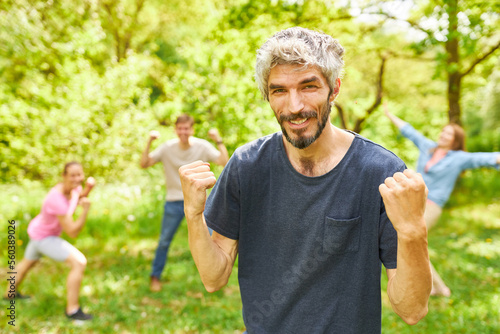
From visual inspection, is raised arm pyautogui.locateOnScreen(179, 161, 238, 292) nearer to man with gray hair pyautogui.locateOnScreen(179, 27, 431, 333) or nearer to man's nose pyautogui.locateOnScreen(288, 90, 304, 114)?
man with gray hair pyautogui.locateOnScreen(179, 27, 431, 333)

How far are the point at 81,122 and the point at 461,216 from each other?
323 inches

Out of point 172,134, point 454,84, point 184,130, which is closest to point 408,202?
point 184,130

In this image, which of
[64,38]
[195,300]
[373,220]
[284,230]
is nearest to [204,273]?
[284,230]

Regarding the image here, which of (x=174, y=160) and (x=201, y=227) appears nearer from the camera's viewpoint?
(x=201, y=227)

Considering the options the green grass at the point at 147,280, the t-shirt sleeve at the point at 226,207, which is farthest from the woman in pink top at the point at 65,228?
the t-shirt sleeve at the point at 226,207

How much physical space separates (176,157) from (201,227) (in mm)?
3211

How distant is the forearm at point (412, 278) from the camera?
1.19m

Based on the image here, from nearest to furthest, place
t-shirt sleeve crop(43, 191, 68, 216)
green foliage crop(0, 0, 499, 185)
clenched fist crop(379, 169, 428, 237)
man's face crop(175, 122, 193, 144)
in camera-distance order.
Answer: clenched fist crop(379, 169, 428, 237) → t-shirt sleeve crop(43, 191, 68, 216) → man's face crop(175, 122, 193, 144) → green foliage crop(0, 0, 499, 185)

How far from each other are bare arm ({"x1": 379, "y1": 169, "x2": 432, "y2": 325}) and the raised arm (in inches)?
24.6

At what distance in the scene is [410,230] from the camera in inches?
46.1

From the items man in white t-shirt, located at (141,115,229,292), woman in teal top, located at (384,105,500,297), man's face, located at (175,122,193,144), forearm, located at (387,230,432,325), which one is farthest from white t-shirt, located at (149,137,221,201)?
forearm, located at (387,230,432,325)

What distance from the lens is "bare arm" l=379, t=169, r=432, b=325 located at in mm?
1167

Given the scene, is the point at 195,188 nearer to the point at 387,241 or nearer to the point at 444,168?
the point at 387,241

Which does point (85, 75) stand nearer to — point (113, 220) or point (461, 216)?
point (113, 220)
